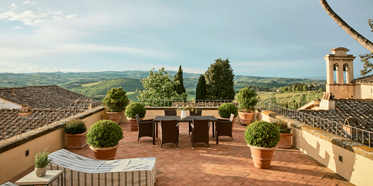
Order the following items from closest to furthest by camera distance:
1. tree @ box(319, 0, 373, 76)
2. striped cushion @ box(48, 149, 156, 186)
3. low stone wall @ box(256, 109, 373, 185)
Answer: striped cushion @ box(48, 149, 156, 186)
low stone wall @ box(256, 109, 373, 185)
tree @ box(319, 0, 373, 76)

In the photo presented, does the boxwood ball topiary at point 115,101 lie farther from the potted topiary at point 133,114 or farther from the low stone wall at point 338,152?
the low stone wall at point 338,152

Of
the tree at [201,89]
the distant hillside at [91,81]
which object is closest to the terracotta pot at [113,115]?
the distant hillside at [91,81]

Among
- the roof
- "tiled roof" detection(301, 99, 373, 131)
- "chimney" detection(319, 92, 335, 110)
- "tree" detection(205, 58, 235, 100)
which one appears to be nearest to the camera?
"tiled roof" detection(301, 99, 373, 131)

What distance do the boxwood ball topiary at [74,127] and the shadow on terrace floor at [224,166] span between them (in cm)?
48

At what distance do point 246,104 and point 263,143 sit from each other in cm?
479

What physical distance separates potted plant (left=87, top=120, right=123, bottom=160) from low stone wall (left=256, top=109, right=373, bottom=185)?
167 inches

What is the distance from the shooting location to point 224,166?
4.44 m

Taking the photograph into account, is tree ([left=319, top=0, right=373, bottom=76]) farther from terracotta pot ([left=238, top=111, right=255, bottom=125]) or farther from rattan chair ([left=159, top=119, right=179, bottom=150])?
terracotta pot ([left=238, top=111, right=255, bottom=125])

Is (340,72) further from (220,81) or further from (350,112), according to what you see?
(220,81)

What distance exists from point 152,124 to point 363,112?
1250 centimetres

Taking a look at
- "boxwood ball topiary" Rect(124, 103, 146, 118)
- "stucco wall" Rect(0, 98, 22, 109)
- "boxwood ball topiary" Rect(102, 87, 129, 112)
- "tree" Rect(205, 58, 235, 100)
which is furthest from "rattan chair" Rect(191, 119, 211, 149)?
"tree" Rect(205, 58, 235, 100)

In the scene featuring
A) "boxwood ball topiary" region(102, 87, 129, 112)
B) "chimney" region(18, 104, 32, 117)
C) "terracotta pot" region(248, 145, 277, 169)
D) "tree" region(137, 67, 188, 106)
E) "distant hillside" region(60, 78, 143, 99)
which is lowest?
"terracotta pot" region(248, 145, 277, 169)

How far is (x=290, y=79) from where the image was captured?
→ 182 ft

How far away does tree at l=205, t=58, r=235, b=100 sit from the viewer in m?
33.1
